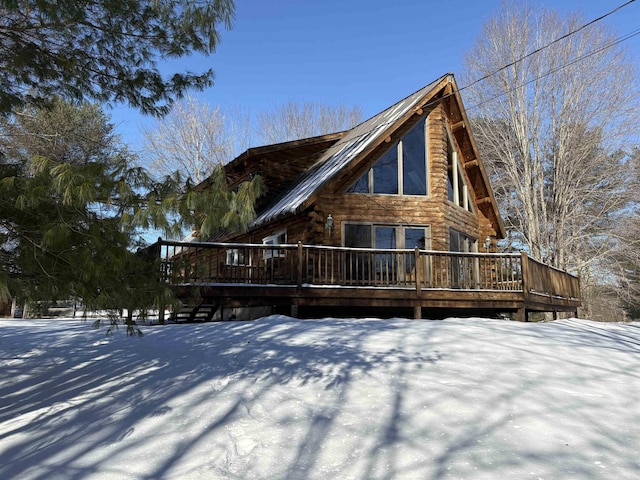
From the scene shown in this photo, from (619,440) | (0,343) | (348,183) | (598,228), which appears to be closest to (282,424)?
(619,440)

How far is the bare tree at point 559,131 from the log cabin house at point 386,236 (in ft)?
26.2

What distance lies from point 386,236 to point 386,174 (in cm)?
194

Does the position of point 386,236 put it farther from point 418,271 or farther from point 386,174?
point 418,271

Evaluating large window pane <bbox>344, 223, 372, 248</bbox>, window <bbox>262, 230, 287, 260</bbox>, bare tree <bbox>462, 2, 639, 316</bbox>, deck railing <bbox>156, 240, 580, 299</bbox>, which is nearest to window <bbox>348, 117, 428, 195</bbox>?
large window pane <bbox>344, 223, 372, 248</bbox>

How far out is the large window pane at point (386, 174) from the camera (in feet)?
48.1

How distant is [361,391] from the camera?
523 centimetres

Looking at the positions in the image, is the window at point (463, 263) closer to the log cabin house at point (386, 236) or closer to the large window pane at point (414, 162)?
the log cabin house at point (386, 236)

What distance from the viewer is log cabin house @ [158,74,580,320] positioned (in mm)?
11789

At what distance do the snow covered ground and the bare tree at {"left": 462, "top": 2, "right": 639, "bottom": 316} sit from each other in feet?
60.0

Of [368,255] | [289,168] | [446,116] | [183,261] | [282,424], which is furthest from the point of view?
[289,168]

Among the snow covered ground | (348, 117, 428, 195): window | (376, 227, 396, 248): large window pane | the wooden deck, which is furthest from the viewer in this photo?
(348, 117, 428, 195): window

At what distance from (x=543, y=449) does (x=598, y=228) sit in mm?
23647

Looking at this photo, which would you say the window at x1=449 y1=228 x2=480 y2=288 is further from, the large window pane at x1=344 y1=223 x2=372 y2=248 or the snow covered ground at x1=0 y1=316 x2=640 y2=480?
the snow covered ground at x1=0 y1=316 x2=640 y2=480

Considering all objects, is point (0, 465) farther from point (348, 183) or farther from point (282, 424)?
point (348, 183)
